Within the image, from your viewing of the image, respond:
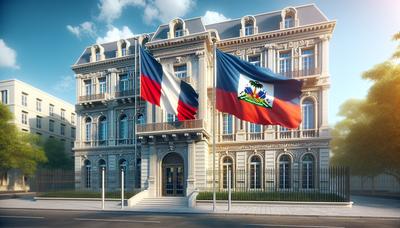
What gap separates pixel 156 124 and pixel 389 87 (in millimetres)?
20082

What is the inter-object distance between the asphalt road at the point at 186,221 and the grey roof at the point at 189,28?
17.3 meters

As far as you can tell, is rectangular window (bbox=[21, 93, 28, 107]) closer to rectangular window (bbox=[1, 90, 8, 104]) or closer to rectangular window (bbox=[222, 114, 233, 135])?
rectangular window (bbox=[1, 90, 8, 104])

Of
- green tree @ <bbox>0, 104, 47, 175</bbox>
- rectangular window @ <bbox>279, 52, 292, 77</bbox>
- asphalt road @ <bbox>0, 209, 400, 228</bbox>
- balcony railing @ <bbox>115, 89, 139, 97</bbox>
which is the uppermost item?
rectangular window @ <bbox>279, 52, 292, 77</bbox>

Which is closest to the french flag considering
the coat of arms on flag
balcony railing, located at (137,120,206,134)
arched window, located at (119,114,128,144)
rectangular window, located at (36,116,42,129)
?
balcony railing, located at (137,120,206,134)

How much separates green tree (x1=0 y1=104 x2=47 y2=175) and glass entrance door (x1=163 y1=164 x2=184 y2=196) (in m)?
21.9

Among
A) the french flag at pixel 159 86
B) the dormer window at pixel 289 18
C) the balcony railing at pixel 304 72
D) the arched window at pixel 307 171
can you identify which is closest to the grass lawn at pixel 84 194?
the french flag at pixel 159 86

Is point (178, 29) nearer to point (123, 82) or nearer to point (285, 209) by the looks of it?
point (123, 82)

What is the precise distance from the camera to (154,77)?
55.0ft

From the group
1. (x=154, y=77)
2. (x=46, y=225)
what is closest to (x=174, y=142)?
(x=154, y=77)

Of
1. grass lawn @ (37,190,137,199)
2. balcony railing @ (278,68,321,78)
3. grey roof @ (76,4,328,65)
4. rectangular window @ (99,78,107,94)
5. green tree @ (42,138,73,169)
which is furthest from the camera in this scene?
green tree @ (42,138,73,169)

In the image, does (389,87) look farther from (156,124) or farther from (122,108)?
(122,108)

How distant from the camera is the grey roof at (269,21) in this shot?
23.9m

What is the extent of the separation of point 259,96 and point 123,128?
62.6ft

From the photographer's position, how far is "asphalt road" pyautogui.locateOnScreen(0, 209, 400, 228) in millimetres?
12820
